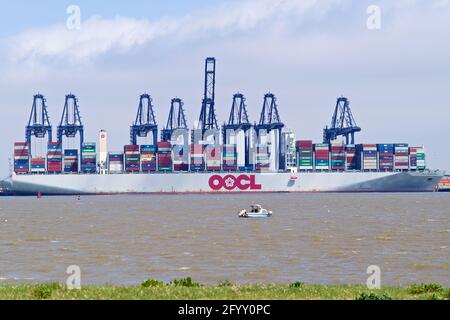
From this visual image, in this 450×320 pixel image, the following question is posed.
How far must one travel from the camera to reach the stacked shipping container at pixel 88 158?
175 metres

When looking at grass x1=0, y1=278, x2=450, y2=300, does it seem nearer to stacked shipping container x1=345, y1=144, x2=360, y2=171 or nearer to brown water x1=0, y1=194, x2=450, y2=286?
brown water x1=0, y1=194, x2=450, y2=286

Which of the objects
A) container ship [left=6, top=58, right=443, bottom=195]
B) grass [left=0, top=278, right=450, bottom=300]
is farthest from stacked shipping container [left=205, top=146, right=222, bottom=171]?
grass [left=0, top=278, right=450, bottom=300]

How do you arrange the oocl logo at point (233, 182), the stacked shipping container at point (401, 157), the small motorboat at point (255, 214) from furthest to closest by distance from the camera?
the oocl logo at point (233, 182), the stacked shipping container at point (401, 157), the small motorboat at point (255, 214)

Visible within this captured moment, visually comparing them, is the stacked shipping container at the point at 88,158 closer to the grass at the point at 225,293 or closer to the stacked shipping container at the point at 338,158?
the stacked shipping container at the point at 338,158

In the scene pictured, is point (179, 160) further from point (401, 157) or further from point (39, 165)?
point (401, 157)

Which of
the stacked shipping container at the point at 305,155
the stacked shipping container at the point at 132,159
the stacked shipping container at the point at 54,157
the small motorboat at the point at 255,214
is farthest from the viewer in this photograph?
the stacked shipping container at the point at 305,155

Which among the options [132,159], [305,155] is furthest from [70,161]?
[305,155]

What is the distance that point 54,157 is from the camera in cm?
17550

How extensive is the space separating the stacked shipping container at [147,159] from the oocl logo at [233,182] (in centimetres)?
1397

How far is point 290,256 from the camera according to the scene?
3697 centimetres

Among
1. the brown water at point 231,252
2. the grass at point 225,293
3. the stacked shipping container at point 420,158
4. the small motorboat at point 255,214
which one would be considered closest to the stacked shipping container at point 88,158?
the stacked shipping container at point 420,158

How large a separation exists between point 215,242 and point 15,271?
16064mm

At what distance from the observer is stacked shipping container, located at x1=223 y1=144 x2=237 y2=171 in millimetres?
176375
